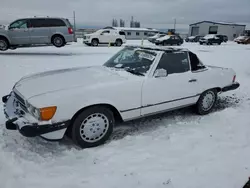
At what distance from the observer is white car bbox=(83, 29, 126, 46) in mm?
18848

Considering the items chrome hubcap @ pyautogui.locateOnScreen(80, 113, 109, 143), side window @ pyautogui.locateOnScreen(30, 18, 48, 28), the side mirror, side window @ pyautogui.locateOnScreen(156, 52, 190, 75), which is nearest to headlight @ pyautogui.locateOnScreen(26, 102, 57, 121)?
chrome hubcap @ pyautogui.locateOnScreen(80, 113, 109, 143)

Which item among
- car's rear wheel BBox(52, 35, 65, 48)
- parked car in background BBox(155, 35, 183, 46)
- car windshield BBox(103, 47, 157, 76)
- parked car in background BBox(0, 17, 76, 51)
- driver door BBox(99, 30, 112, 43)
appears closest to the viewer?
car windshield BBox(103, 47, 157, 76)

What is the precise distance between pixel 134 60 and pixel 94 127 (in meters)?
1.61

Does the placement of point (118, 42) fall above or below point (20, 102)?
below

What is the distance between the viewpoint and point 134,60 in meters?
4.18

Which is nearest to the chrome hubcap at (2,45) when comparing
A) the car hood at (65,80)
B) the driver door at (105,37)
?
the driver door at (105,37)

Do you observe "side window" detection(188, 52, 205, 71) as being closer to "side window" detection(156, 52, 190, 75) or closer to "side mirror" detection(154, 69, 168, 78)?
"side window" detection(156, 52, 190, 75)

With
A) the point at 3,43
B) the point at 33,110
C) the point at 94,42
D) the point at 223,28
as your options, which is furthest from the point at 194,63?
the point at 223,28

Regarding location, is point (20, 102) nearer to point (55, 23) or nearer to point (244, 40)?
point (55, 23)

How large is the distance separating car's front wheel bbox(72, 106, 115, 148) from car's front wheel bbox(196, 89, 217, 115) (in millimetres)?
2140

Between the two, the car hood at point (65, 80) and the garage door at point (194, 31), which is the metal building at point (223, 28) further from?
the car hood at point (65, 80)

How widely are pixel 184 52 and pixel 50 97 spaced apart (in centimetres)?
281

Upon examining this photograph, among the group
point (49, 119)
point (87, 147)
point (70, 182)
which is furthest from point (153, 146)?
point (49, 119)

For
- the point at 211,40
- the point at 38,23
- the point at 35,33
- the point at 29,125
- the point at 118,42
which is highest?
the point at 38,23
